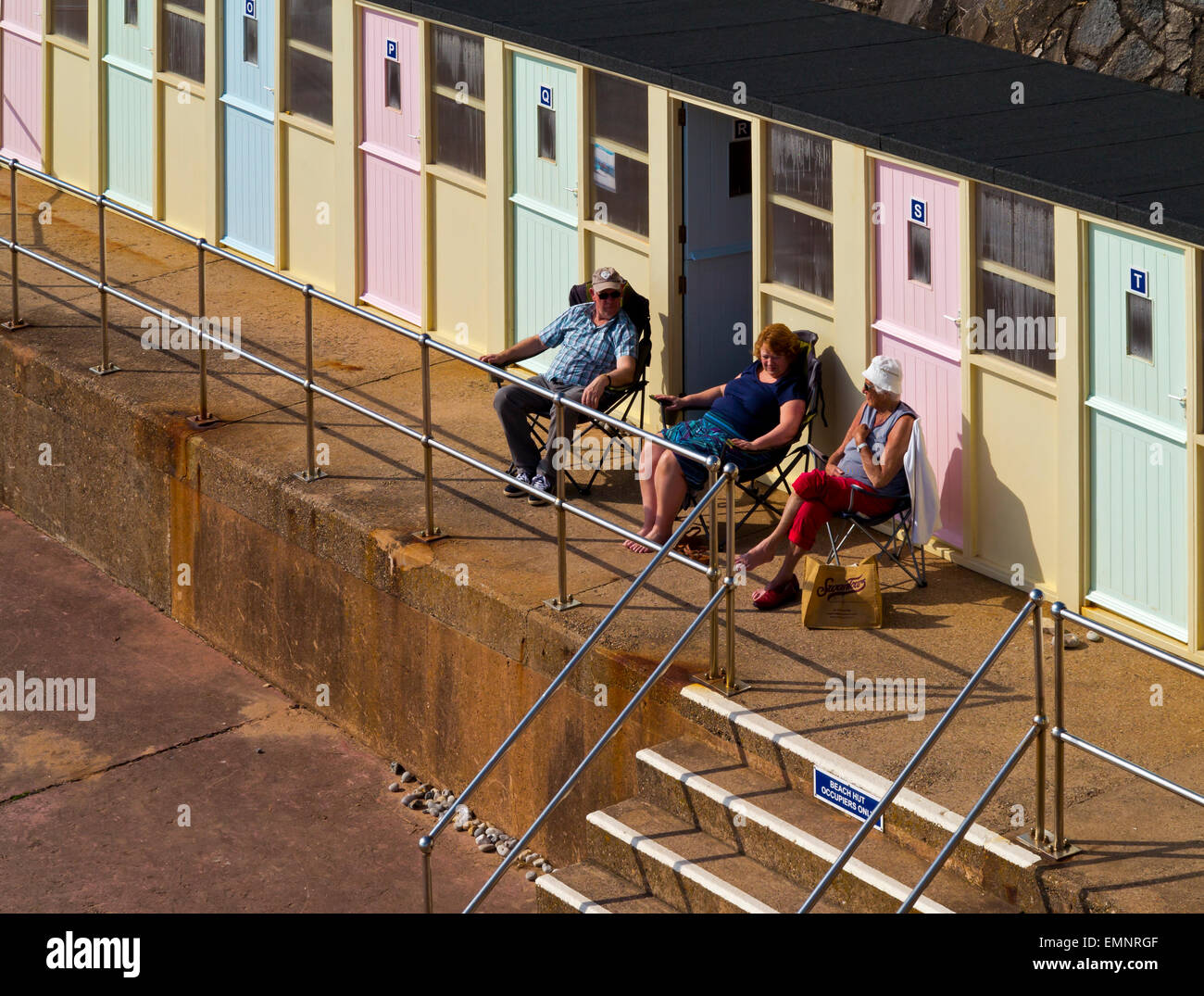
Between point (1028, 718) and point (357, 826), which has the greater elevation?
point (1028, 718)

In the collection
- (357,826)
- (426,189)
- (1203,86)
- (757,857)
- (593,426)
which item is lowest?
(357,826)

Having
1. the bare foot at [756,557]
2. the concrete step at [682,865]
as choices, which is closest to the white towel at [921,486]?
the bare foot at [756,557]

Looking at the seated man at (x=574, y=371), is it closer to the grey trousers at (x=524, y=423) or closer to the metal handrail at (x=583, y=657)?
the grey trousers at (x=524, y=423)

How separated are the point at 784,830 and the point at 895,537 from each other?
7.08 ft

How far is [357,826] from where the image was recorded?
938 centimetres

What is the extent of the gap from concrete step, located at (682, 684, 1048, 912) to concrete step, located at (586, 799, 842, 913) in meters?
0.36

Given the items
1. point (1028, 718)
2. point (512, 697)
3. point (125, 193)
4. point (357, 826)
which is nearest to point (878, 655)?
point (1028, 718)

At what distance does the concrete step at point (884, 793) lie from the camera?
23.0 feet

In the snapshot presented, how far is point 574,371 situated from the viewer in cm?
1027

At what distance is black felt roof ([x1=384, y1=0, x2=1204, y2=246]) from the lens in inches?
334

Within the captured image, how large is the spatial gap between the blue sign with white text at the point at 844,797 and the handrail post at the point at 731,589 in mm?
629

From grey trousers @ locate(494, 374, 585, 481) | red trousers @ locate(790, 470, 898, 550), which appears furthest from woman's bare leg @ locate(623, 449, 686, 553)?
grey trousers @ locate(494, 374, 585, 481)

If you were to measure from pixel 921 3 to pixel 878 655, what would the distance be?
4.76m

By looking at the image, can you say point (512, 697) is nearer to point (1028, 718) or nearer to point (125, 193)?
point (1028, 718)
